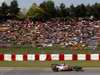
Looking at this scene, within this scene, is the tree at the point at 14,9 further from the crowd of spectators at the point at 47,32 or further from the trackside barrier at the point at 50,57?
the trackside barrier at the point at 50,57

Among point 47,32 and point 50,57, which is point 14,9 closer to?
point 47,32

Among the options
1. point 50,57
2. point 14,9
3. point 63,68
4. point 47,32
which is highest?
point 14,9

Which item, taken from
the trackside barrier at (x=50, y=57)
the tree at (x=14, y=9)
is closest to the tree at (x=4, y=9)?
the tree at (x=14, y=9)

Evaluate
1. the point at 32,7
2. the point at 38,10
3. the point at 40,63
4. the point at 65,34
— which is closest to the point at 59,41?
the point at 65,34

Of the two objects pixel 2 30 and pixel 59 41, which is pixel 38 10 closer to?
pixel 2 30

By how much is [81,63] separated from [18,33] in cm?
3176

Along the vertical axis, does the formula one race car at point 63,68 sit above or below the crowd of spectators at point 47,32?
above

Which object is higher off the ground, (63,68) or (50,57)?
(50,57)

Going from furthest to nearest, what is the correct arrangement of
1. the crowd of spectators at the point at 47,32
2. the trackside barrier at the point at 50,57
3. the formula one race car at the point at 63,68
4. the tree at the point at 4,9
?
the tree at the point at 4,9 < the crowd of spectators at the point at 47,32 < the trackside barrier at the point at 50,57 < the formula one race car at the point at 63,68

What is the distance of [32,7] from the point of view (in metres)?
79.1

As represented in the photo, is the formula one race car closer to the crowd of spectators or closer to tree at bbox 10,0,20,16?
the crowd of spectators

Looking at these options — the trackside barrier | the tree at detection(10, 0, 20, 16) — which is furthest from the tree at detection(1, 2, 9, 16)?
the trackside barrier

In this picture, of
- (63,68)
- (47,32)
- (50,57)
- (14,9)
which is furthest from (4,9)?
(63,68)

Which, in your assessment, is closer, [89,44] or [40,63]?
[40,63]
